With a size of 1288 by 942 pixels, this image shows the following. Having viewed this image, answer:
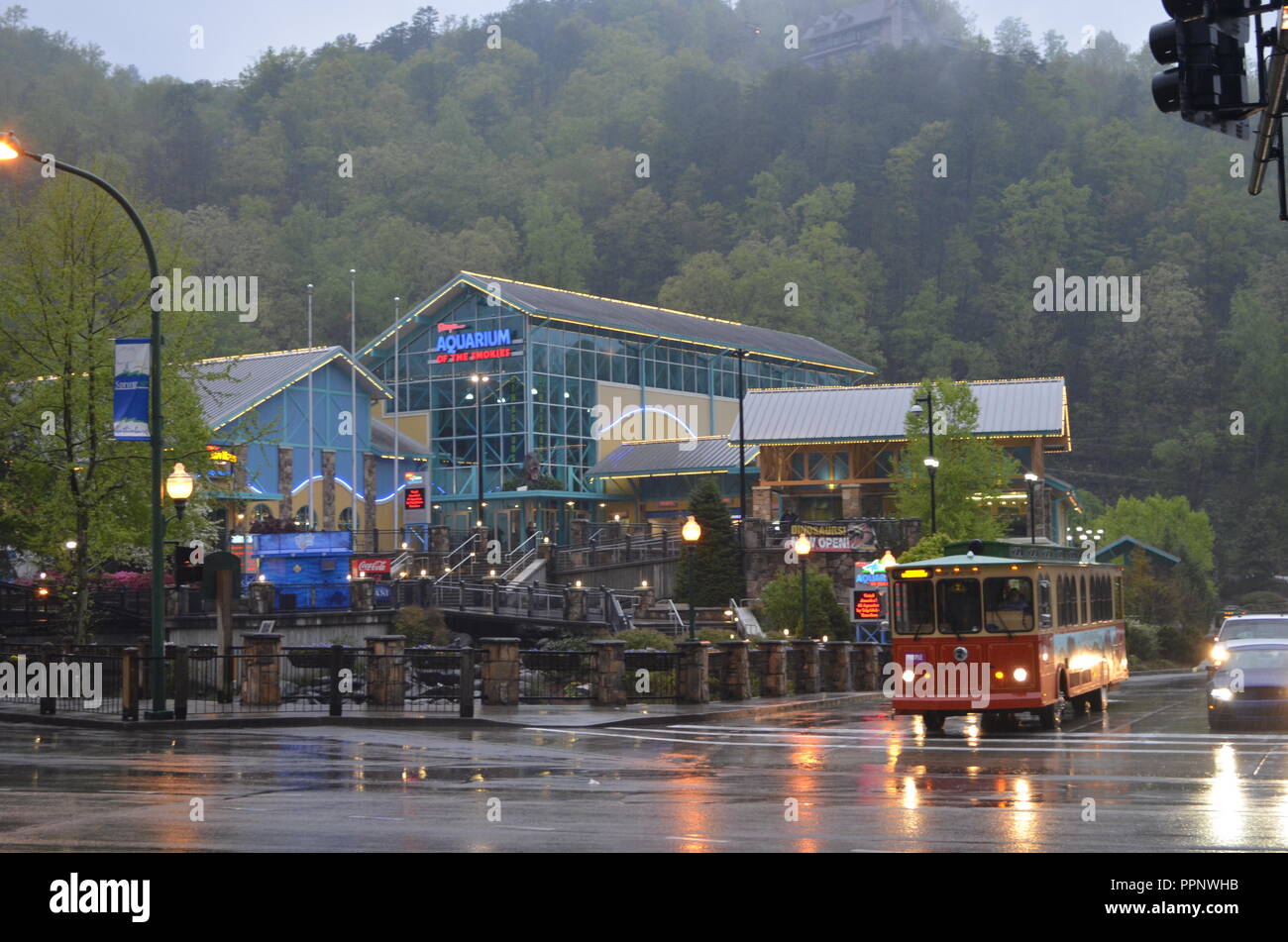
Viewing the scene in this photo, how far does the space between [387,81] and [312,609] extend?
501 feet

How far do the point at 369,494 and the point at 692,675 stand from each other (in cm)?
4260

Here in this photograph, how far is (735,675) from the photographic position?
116ft

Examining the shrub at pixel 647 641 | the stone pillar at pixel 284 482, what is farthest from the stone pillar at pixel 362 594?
the stone pillar at pixel 284 482

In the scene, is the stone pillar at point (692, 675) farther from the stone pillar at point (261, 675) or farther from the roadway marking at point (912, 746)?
the stone pillar at point (261, 675)

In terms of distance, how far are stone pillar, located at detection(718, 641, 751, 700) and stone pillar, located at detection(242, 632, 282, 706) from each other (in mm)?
10591

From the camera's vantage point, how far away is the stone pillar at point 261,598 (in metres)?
47.1

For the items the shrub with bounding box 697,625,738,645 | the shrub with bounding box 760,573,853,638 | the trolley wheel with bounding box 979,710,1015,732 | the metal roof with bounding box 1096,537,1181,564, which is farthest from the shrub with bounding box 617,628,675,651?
the metal roof with bounding box 1096,537,1181,564

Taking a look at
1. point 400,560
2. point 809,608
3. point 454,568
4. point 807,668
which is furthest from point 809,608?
point 454,568

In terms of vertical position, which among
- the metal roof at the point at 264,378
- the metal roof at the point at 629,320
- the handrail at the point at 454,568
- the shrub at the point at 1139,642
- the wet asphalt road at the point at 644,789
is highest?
the metal roof at the point at 629,320

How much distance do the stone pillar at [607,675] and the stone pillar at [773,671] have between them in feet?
20.0

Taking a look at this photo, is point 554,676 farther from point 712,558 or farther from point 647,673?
point 712,558

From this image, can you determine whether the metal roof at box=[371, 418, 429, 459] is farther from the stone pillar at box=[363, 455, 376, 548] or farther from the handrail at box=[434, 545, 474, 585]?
the handrail at box=[434, 545, 474, 585]
